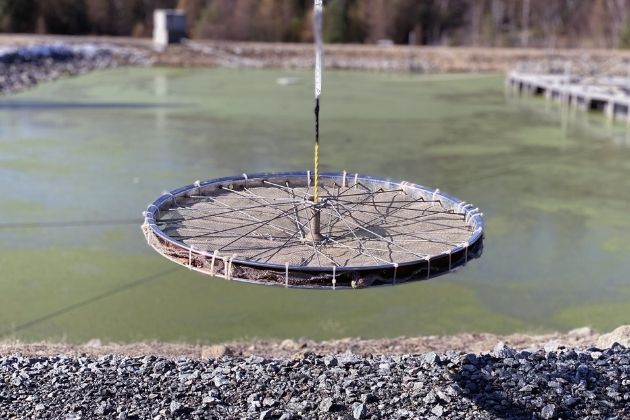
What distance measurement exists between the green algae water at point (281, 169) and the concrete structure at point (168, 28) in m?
10.3

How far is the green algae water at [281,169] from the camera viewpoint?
214 inches

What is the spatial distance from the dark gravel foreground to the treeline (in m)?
27.4

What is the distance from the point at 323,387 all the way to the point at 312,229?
2.98 ft

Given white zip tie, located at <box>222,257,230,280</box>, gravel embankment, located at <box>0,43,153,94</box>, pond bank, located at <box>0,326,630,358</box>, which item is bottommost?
pond bank, located at <box>0,326,630,358</box>

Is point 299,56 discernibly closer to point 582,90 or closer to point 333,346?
point 582,90

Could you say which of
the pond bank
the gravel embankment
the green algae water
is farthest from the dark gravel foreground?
the gravel embankment

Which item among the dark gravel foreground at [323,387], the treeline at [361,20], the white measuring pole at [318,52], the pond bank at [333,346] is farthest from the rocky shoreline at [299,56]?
the white measuring pole at [318,52]

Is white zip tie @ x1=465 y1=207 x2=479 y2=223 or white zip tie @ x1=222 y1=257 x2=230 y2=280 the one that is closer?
white zip tie @ x1=222 y1=257 x2=230 y2=280

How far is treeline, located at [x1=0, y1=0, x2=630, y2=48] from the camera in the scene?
30.5 m

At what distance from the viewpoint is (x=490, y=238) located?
273 inches

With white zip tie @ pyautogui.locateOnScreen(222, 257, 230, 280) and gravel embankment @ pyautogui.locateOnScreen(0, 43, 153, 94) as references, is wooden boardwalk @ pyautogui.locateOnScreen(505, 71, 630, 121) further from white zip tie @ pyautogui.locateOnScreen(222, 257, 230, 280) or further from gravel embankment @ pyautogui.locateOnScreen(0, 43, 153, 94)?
white zip tie @ pyautogui.locateOnScreen(222, 257, 230, 280)

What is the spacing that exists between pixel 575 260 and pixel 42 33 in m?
27.6

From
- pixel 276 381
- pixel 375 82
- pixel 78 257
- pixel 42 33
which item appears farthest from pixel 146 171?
pixel 42 33

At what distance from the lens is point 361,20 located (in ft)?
105
